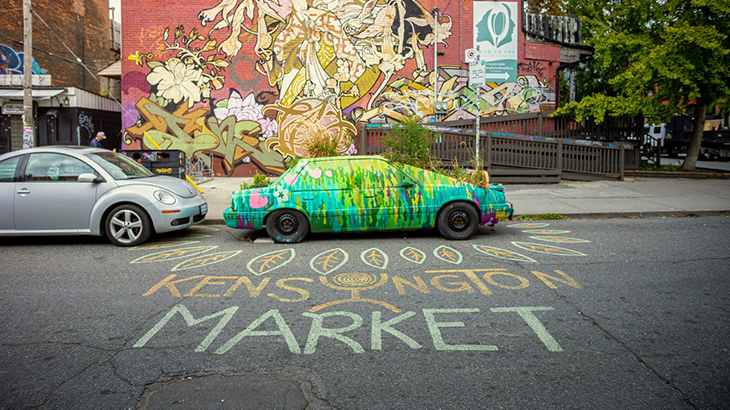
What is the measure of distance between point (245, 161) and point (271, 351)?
14981 mm

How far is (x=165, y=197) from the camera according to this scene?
8.07 meters

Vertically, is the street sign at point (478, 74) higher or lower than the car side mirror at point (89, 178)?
higher

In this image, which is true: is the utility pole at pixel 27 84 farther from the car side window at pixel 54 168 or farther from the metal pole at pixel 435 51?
the metal pole at pixel 435 51

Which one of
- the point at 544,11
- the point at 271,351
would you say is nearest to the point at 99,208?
the point at 271,351

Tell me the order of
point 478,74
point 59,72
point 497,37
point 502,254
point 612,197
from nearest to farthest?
point 502,254 → point 478,74 → point 612,197 → point 497,37 → point 59,72

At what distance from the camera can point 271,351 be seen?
3.79m

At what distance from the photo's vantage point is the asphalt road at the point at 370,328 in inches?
125

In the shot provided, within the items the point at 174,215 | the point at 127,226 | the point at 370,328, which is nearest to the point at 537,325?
the point at 370,328

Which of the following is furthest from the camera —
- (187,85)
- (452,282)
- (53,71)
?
(53,71)

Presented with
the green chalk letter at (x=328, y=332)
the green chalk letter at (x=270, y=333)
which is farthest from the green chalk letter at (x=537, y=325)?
the green chalk letter at (x=270, y=333)

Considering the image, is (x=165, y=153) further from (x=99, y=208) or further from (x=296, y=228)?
(x=296, y=228)

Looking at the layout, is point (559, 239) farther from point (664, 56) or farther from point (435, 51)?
point (435, 51)

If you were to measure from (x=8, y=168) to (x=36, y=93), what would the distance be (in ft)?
46.9

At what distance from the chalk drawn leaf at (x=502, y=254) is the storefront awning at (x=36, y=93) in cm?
1908
